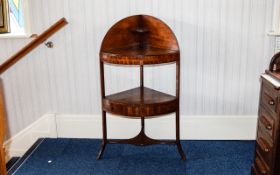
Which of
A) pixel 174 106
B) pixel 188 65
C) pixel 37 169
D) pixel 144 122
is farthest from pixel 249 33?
pixel 37 169

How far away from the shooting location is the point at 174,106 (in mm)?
2494

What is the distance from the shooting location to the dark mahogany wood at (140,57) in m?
2.39

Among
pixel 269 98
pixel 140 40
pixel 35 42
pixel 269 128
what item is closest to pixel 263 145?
pixel 269 128

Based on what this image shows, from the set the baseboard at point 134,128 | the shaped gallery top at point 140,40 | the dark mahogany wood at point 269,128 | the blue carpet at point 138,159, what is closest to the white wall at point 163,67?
the baseboard at point 134,128

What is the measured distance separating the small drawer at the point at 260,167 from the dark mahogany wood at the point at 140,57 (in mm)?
590

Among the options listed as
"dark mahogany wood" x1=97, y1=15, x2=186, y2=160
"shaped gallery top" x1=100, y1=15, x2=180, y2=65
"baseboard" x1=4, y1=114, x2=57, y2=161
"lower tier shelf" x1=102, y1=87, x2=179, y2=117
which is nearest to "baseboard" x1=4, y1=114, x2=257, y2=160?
"baseboard" x1=4, y1=114, x2=57, y2=161

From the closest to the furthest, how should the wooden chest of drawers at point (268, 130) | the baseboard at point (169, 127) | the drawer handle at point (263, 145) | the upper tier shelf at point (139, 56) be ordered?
1. the wooden chest of drawers at point (268, 130)
2. the drawer handle at point (263, 145)
3. the upper tier shelf at point (139, 56)
4. the baseboard at point (169, 127)

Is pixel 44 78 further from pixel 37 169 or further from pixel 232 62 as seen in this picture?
pixel 232 62

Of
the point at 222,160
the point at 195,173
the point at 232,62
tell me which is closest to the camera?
the point at 195,173

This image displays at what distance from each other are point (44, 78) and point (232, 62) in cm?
164

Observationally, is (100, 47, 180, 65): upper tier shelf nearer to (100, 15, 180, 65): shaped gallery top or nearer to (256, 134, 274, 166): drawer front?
(100, 15, 180, 65): shaped gallery top

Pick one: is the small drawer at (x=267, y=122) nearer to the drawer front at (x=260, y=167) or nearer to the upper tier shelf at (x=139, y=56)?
the drawer front at (x=260, y=167)

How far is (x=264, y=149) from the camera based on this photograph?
205 cm

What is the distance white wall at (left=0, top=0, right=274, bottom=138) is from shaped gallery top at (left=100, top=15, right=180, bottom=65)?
0.20 meters
